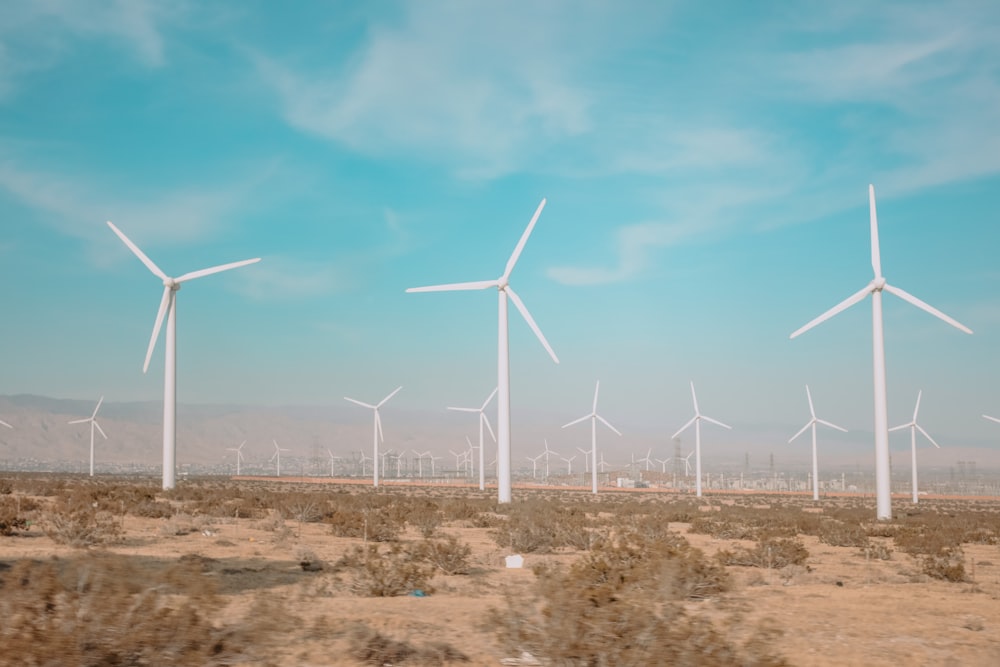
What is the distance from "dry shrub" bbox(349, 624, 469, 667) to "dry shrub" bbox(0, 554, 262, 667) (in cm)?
158

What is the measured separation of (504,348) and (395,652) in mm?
40277

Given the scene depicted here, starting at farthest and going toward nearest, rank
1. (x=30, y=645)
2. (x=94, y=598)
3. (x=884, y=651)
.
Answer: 1. (x=884, y=651)
2. (x=94, y=598)
3. (x=30, y=645)

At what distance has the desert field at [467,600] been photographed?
8.73m

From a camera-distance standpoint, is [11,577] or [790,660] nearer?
[11,577]

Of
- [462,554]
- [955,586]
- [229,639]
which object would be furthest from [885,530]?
[229,639]

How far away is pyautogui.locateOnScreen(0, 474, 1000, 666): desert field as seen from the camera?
8.73 meters

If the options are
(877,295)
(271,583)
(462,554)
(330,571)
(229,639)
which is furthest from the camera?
(877,295)

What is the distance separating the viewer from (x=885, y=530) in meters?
40.4

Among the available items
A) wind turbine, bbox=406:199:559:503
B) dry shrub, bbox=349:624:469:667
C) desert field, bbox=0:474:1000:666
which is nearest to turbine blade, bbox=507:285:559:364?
wind turbine, bbox=406:199:559:503

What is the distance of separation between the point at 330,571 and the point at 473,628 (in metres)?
8.51

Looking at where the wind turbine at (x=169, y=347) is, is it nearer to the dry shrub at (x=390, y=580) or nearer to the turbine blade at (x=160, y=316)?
the turbine blade at (x=160, y=316)

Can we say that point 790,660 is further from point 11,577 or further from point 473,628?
point 11,577

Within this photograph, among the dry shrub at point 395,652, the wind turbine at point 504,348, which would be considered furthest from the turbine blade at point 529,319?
the dry shrub at point 395,652

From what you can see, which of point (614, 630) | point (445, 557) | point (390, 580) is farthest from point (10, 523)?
point (614, 630)
